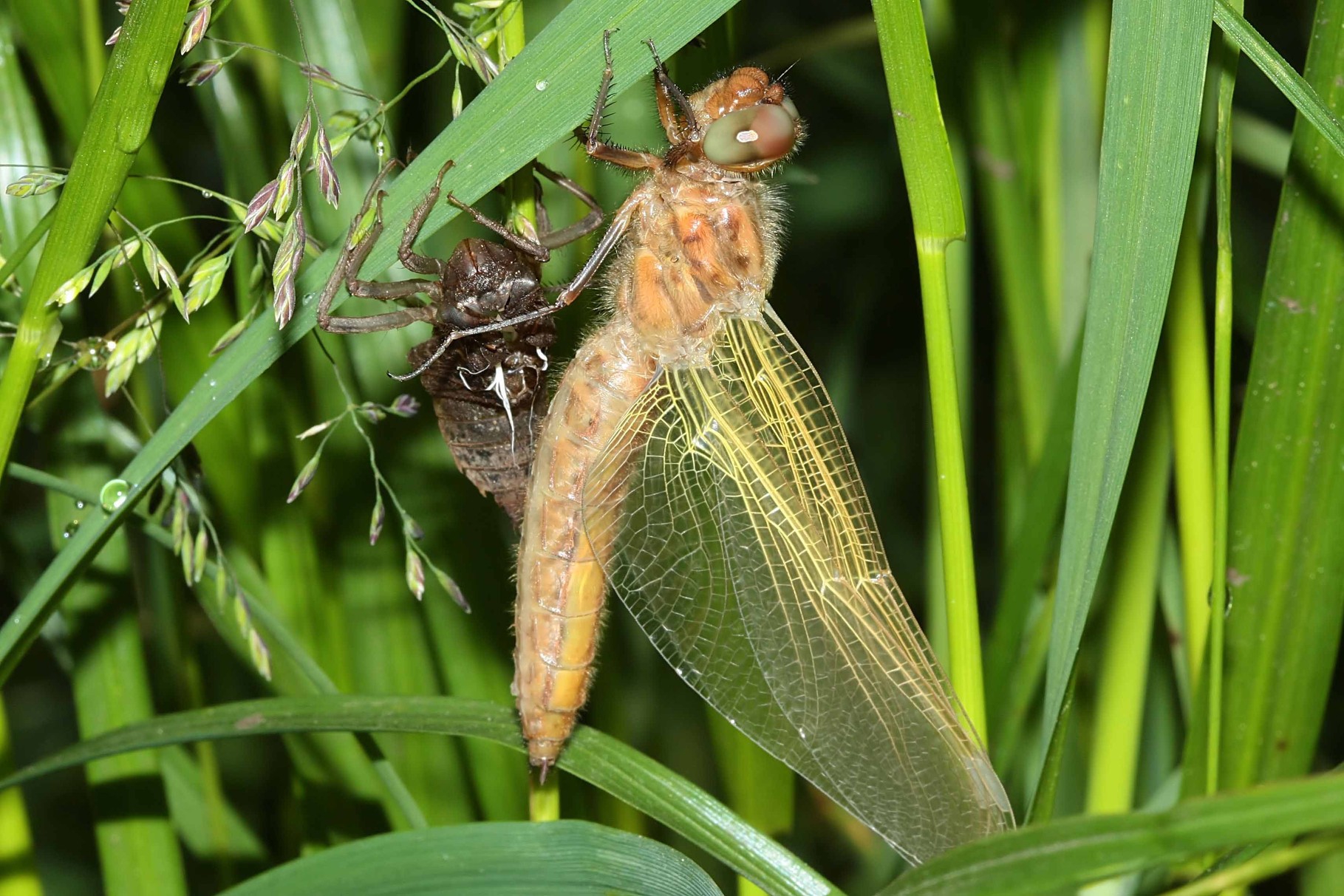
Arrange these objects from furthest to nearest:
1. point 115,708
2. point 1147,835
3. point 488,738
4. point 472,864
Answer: point 115,708, point 488,738, point 472,864, point 1147,835

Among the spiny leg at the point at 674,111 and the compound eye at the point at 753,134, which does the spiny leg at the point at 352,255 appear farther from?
the compound eye at the point at 753,134

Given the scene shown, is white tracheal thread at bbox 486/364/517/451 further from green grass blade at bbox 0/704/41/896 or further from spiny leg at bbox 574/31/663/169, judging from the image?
green grass blade at bbox 0/704/41/896

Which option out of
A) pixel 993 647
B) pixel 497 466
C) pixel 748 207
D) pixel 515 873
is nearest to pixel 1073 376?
pixel 993 647

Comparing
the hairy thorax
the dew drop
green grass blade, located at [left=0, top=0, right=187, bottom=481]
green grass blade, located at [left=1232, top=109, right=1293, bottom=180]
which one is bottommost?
the dew drop

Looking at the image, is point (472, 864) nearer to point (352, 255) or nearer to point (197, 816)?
point (352, 255)

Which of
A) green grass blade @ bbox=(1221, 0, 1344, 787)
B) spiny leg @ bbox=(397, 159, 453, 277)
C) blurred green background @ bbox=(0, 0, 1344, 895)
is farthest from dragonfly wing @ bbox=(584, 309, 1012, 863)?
spiny leg @ bbox=(397, 159, 453, 277)

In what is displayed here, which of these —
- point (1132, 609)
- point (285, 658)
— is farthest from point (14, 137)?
point (1132, 609)
